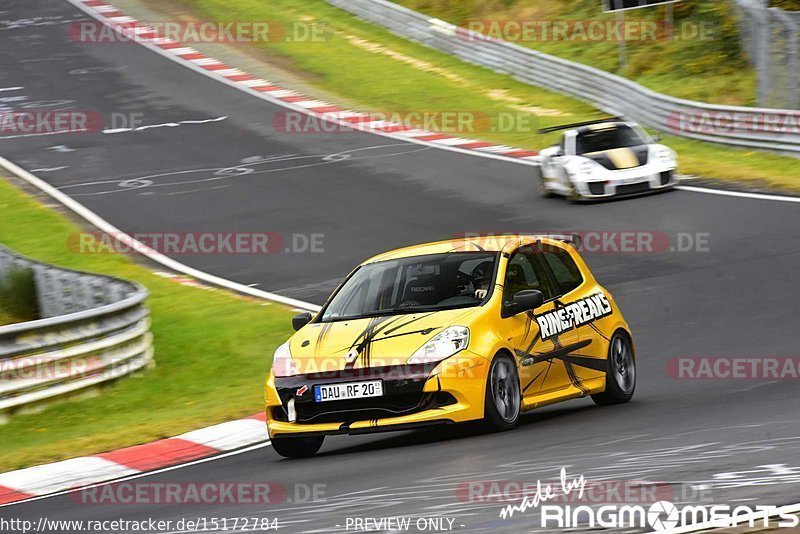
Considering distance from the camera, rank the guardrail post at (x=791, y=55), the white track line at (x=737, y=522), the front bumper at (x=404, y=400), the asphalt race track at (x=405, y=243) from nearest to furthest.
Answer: the white track line at (x=737, y=522) → the asphalt race track at (x=405, y=243) → the front bumper at (x=404, y=400) → the guardrail post at (x=791, y=55)

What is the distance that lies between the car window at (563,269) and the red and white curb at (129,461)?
2.49m

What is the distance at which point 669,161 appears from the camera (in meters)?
20.7

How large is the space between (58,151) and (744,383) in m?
20.1

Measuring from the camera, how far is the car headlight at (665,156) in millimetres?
20703

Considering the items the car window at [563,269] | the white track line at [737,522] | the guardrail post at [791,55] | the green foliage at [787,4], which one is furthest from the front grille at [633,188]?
the white track line at [737,522]

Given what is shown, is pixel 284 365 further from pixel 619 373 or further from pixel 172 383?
pixel 172 383

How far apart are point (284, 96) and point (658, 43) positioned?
8.54 meters

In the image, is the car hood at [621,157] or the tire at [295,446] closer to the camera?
the tire at [295,446]

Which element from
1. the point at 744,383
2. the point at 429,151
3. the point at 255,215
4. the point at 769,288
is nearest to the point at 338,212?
the point at 255,215

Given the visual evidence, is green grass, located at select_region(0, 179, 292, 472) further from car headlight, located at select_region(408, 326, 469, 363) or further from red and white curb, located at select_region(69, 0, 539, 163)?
Result: red and white curb, located at select_region(69, 0, 539, 163)

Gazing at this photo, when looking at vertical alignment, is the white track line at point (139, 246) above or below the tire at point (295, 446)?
below

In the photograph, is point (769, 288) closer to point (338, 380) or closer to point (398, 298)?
point (398, 298)

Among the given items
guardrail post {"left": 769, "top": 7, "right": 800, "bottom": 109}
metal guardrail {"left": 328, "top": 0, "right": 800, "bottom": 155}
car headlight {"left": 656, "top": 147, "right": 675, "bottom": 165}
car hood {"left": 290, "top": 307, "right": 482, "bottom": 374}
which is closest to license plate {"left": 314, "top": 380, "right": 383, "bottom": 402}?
car hood {"left": 290, "top": 307, "right": 482, "bottom": 374}

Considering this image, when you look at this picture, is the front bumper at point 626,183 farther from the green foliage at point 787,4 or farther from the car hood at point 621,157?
the green foliage at point 787,4
